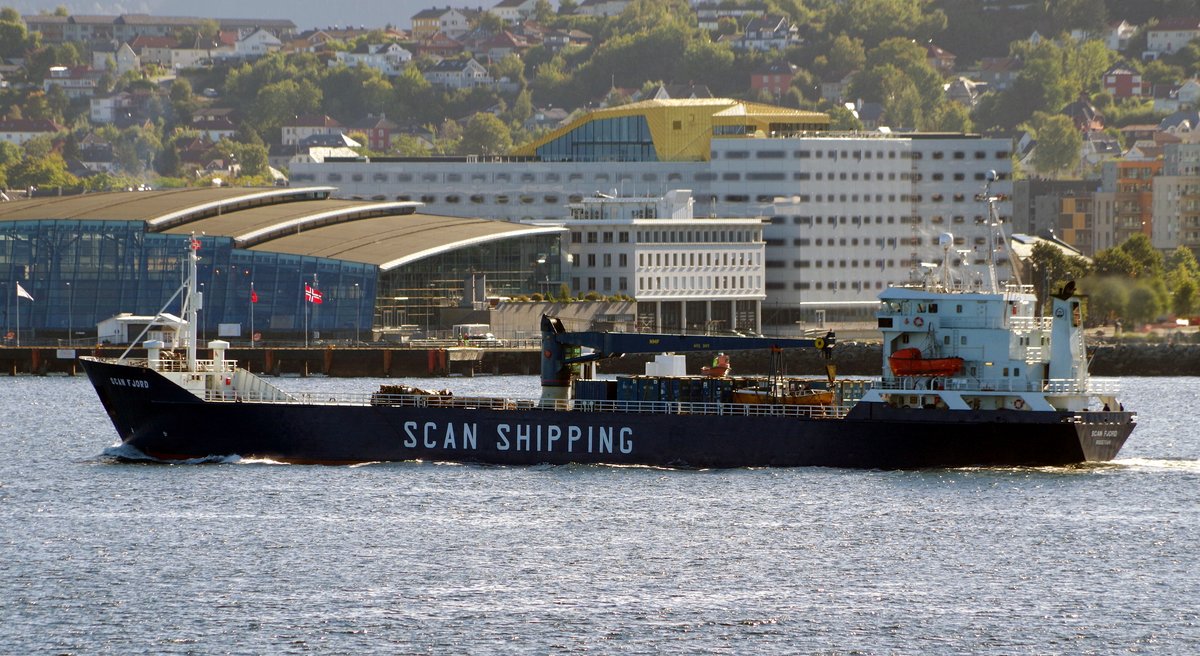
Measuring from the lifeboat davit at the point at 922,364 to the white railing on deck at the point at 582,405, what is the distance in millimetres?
2495

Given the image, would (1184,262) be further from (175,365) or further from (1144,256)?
(175,365)

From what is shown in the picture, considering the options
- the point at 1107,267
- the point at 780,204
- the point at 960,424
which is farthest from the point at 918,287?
the point at 780,204

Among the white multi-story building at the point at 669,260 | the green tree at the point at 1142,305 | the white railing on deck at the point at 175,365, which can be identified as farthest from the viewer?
the white multi-story building at the point at 669,260

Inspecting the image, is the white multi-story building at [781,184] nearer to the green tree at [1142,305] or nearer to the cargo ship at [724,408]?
the green tree at [1142,305]

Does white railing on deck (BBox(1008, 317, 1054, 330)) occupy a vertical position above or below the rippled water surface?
above

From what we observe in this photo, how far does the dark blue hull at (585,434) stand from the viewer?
68875mm

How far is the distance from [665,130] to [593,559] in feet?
400

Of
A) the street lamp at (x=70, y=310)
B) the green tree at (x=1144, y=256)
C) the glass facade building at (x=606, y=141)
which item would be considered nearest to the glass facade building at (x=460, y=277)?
the street lamp at (x=70, y=310)

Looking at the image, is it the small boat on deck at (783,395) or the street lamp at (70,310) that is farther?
the street lamp at (70,310)

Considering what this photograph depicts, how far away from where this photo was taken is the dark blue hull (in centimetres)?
6888

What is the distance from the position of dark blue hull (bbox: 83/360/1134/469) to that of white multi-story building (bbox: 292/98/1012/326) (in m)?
96.4

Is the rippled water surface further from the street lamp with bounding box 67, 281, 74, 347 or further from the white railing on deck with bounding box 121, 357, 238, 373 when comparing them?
the street lamp with bounding box 67, 281, 74, 347

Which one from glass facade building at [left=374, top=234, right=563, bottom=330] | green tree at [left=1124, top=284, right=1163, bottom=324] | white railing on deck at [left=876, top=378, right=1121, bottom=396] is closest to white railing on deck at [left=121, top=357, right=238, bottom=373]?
white railing on deck at [left=876, top=378, right=1121, bottom=396]

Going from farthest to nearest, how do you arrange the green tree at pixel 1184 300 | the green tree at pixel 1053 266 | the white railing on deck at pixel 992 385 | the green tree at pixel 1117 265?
the green tree at pixel 1184 300 < the green tree at pixel 1117 265 < the green tree at pixel 1053 266 < the white railing on deck at pixel 992 385
